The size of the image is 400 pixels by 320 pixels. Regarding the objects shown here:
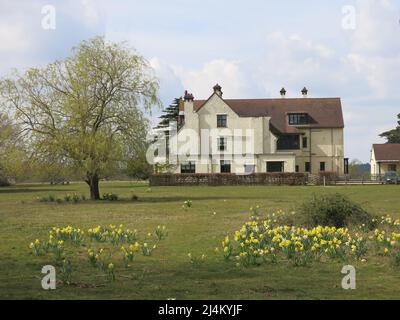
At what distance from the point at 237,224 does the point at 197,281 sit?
9.98m

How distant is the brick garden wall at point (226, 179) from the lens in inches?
2477

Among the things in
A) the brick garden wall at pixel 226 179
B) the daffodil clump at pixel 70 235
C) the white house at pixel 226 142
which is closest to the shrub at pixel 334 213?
the daffodil clump at pixel 70 235

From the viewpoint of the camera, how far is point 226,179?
6384 centimetres

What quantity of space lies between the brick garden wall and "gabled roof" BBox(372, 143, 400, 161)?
34.1m

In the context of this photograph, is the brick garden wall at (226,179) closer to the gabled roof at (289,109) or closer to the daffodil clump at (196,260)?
the gabled roof at (289,109)

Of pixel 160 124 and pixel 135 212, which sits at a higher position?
pixel 160 124

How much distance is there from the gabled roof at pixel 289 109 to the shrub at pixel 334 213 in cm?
5891

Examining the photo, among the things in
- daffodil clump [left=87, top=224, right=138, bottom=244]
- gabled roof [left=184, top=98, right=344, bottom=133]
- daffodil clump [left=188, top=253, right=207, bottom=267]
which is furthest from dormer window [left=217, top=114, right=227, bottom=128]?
daffodil clump [left=188, top=253, right=207, bottom=267]

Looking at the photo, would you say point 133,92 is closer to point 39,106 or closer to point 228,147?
point 39,106

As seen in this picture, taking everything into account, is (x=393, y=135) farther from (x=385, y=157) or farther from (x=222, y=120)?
(x=222, y=120)

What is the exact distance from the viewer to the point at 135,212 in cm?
2703

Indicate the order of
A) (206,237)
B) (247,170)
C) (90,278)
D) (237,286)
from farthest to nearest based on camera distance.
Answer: (247,170) < (206,237) < (90,278) < (237,286)

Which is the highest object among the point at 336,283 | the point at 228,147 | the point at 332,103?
the point at 332,103
